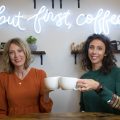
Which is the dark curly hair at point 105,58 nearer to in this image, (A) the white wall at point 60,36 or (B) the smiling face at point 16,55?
(B) the smiling face at point 16,55

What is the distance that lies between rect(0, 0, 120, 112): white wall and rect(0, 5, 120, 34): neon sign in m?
0.03

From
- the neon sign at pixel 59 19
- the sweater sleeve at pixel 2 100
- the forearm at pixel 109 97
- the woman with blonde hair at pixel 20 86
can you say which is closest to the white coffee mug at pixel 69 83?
the forearm at pixel 109 97

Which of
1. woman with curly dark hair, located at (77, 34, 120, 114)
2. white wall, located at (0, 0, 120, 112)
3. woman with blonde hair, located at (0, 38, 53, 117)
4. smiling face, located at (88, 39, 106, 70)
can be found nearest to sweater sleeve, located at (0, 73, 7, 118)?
woman with blonde hair, located at (0, 38, 53, 117)

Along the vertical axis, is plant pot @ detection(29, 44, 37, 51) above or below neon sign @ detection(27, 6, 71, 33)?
below

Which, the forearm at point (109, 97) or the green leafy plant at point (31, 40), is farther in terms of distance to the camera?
the green leafy plant at point (31, 40)

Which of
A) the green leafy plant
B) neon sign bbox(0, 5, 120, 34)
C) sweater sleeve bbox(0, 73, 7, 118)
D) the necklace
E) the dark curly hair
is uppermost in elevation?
neon sign bbox(0, 5, 120, 34)

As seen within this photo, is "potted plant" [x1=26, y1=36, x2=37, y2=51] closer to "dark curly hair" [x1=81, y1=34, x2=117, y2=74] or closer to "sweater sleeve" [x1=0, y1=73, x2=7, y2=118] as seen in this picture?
"sweater sleeve" [x1=0, y1=73, x2=7, y2=118]

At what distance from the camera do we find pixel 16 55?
2.05m

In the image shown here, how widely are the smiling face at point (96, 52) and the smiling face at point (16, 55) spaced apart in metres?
0.52

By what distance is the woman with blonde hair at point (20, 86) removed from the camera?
1.96 meters

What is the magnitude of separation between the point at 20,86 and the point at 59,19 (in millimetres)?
1197

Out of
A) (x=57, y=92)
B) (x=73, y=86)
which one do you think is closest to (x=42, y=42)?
(x=57, y=92)

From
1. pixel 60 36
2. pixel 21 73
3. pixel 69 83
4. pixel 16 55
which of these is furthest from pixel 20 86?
pixel 60 36

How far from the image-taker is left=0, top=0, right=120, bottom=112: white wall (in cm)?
299
